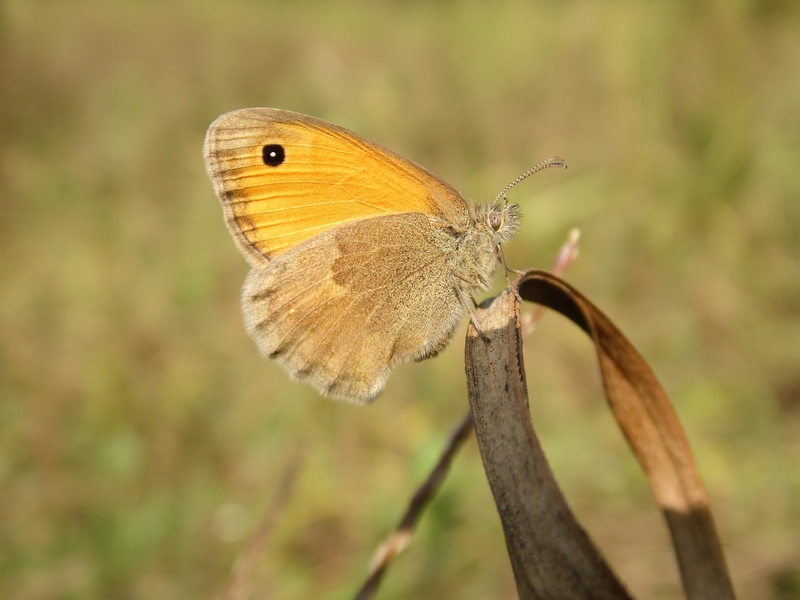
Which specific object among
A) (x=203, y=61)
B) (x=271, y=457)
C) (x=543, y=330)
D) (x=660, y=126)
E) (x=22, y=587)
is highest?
(x=203, y=61)

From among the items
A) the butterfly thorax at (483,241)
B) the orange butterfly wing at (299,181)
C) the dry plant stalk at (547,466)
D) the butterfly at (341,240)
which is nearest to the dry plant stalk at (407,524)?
the dry plant stalk at (547,466)

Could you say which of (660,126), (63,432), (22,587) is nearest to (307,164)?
(22,587)

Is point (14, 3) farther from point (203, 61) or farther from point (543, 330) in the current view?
point (543, 330)

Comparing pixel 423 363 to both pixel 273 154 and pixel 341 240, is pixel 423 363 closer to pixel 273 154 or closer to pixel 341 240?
pixel 341 240

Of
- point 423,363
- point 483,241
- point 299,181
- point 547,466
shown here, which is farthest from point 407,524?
point 423,363

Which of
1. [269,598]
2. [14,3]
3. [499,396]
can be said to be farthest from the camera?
[14,3]

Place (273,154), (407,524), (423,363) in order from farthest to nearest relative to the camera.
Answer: (423,363) → (273,154) → (407,524)

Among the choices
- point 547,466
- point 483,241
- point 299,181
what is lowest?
point 547,466
